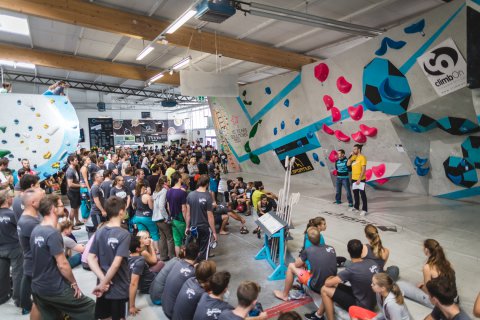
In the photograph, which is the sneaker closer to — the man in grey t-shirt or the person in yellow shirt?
the man in grey t-shirt

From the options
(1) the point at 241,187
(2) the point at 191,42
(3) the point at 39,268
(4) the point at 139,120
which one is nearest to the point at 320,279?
(3) the point at 39,268

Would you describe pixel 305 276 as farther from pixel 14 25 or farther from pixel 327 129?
pixel 14 25

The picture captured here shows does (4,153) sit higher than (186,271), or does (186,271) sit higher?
(4,153)

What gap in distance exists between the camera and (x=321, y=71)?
8.33 meters

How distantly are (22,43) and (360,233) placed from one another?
10568 millimetres

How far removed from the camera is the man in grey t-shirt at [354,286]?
2824 millimetres

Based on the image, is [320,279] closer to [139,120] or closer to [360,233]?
[360,233]

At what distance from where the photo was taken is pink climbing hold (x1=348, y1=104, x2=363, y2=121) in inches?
301

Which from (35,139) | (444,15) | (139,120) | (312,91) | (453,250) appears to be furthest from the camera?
(139,120)

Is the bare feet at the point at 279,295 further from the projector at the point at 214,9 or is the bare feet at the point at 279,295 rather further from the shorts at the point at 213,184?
the projector at the point at 214,9

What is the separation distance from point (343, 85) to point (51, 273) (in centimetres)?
737

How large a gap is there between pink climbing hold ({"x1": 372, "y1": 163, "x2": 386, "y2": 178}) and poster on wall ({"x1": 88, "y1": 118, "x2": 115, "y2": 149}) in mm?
18263

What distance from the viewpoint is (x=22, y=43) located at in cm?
889

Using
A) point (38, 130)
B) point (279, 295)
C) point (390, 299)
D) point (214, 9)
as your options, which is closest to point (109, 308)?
point (279, 295)
